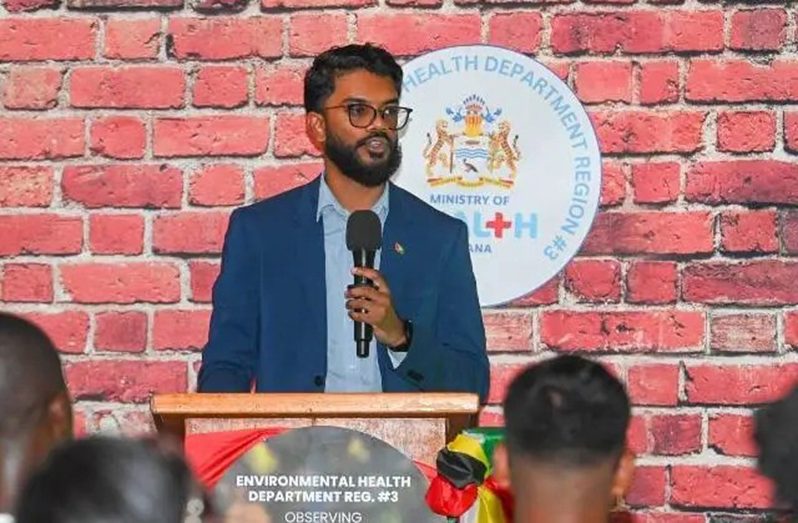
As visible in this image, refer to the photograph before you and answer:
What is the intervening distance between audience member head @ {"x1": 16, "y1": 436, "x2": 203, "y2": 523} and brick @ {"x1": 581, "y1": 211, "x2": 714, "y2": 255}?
246cm

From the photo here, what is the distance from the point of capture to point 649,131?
403 cm

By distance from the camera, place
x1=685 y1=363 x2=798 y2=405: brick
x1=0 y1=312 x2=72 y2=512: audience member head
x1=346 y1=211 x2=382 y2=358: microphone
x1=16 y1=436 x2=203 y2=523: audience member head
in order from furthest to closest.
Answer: x1=685 y1=363 x2=798 y2=405: brick, x1=346 y1=211 x2=382 y2=358: microphone, x1=0 y1=312 x2=72 y2=512: audience member head, x1=16 y1=436 x2=203 y2=523: audience member head

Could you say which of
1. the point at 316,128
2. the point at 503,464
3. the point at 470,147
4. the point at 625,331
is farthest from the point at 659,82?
the point at 503,464

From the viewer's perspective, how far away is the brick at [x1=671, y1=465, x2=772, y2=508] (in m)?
3.99

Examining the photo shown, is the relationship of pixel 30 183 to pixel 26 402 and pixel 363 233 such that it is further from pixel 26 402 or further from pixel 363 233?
pixel 26 402

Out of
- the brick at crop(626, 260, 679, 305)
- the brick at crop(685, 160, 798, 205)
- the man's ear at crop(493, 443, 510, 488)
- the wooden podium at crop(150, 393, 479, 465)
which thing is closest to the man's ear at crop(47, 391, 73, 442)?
the wooden podium at crop(150, 393, 479, 465)

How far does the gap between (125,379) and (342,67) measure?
2.98 ft

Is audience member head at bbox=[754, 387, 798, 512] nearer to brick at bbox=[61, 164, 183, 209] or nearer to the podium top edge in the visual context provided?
the podium top edge

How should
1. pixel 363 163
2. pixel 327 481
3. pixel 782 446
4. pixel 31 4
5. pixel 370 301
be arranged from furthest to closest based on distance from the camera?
1. pixel 31 4
2. pixel 363 163
3. pixel 370 301
4. pixel 327 481
5. pixel 782 446

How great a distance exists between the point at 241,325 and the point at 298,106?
69 centimetres

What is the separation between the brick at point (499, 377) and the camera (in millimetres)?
4020

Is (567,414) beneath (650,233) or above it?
beneath

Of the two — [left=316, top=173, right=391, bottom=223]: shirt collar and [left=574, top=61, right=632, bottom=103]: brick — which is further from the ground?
[left=574, top=61, right=632, bottom=103]: brick

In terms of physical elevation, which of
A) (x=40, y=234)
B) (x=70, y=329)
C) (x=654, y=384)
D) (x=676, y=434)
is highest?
(x=40, y=234)
